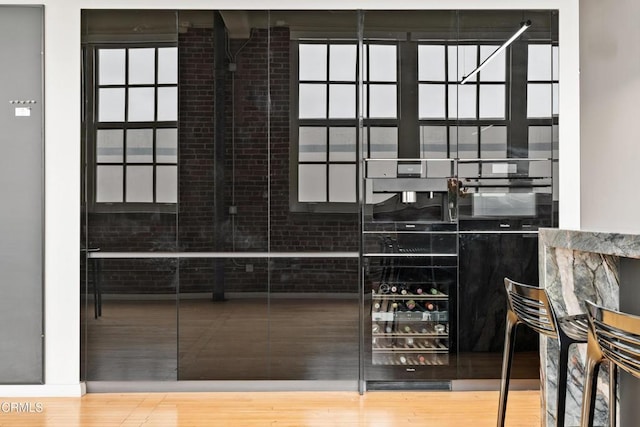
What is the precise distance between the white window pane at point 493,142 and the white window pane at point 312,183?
1102 millimetres

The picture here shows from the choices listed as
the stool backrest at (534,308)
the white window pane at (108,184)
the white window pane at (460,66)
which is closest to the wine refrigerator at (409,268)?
the white window pane at (460,66)

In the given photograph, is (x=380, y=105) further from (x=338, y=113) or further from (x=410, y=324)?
(x=410, y=324)

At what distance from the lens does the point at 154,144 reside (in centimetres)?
418

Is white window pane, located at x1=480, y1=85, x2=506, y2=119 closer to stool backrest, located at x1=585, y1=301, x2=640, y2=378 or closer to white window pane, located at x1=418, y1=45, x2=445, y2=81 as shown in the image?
white window pane, located at x1=418, y1=45, x2=445, y2=81

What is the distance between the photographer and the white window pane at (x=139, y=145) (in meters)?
4.18

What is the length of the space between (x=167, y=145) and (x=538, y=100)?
101 inches

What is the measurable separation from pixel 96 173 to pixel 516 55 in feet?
9.85

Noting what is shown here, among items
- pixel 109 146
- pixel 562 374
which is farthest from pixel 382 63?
pixel 562 374

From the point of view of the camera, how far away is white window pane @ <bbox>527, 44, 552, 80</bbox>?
4.21 metres

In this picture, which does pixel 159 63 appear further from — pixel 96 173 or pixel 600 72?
pixel 600 72

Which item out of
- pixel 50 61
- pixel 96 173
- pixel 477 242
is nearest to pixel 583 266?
pixel 477 242

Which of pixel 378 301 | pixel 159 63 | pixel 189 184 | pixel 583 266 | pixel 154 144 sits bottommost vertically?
pixel 378 301

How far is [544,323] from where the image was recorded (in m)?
2.47

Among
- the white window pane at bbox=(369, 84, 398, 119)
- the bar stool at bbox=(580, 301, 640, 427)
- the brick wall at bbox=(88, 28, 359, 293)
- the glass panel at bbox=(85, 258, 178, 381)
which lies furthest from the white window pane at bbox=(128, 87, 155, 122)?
the bar stool at bbox=(580, 301, 640, 427)
